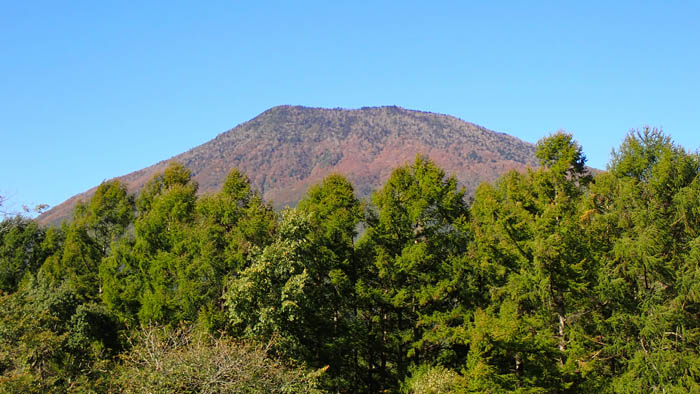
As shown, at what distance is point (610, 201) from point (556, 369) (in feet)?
29.4

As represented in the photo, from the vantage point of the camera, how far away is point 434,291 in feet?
84.1

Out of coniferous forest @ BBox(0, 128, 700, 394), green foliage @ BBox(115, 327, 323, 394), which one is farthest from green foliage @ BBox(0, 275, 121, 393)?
green foliage @ BBox(115, 327, 323, 394)

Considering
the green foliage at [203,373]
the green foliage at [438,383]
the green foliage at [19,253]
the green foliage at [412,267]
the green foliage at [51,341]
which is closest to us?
the green foliage at [203,373]

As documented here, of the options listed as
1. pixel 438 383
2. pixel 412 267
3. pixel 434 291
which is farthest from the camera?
pixel 412 267

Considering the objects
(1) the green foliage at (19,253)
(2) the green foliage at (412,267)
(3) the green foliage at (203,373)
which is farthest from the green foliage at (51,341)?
(2) the green foliage at (412,267)

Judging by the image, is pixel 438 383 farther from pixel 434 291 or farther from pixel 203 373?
pixel 203 373

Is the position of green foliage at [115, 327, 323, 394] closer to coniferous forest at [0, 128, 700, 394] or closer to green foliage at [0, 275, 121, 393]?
coniferous forest at [0, 128, 700, 394]

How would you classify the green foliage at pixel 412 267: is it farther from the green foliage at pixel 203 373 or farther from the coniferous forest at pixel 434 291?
the green foliage at pixel 203 373

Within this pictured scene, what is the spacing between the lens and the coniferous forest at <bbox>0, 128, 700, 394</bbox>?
848 inches

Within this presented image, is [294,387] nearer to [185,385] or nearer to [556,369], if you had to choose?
[185,385]

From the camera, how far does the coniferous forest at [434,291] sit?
21531 millimetres

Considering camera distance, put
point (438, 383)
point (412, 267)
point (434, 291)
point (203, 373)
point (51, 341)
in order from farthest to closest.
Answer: point (412, 267), point (434, 291), point (51, 341), point (438, 383), point (203, 373)

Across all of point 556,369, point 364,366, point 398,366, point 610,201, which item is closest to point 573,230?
point 610,201

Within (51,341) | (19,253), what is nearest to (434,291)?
→ (51,341)
